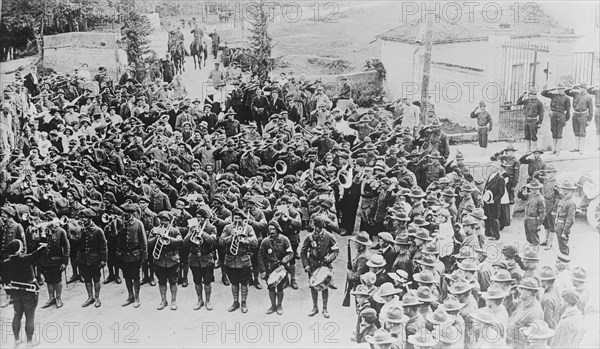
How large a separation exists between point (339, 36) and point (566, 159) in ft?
10.9

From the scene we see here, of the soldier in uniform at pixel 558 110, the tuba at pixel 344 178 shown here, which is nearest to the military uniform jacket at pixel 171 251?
the tuba at pixel 344 178

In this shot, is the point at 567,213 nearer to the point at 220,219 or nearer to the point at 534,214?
the point at 534,214

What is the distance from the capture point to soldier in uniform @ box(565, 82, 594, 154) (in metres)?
9.85

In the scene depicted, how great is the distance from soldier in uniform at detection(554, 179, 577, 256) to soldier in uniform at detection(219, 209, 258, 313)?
12.2ft

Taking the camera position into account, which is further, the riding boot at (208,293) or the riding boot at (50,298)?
the riding boot at (50,298)

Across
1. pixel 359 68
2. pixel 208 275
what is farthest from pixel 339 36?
Result: pixel 208 275

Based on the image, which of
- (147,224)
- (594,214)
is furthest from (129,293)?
(594,214)

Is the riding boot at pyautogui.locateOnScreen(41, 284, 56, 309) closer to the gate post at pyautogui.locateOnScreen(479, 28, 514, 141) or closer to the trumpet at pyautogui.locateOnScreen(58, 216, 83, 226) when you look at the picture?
the trumpet at pyautogui.locateOnScreen(58, 216, 83, 226)

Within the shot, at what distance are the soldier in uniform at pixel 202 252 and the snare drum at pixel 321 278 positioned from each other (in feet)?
4.05

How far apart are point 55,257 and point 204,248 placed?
182cm

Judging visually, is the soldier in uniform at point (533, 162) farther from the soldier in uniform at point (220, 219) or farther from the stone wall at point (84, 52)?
the stone wall at point (84, 52)

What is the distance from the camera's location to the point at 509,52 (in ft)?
32.8

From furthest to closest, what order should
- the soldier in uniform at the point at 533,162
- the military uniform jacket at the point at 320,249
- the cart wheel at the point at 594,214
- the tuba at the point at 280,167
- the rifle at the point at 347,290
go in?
the tuba at the point at 280,167
the soldier in uniform at the point at 533,162
the cart wheel at the point at 594,214
the rifle at the point at 347,290
the military uniform jacket at the point at 320,249

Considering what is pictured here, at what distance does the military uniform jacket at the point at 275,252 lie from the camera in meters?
9.02
